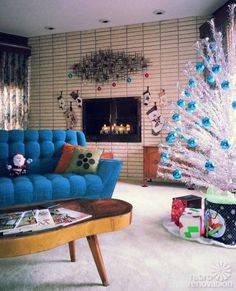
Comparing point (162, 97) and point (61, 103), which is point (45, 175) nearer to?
point (162, 97)

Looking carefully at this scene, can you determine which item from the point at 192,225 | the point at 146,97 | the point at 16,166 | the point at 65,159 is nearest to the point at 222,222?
the point at 192,225

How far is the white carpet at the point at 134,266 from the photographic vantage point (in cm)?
159

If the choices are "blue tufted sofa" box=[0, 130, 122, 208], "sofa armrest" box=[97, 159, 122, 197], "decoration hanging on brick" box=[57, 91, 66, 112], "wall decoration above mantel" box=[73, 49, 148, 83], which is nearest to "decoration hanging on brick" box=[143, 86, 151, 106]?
"wall decoration above mantel" box=[73, 49, 148, 83]

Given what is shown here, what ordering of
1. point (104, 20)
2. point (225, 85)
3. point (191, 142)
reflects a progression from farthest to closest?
1. point (104, 20)
2. point (191, 142)
3. point (225, 85)

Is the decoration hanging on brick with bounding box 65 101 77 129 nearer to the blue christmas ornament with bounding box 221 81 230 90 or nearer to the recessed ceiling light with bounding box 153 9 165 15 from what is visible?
the recessed ceiling light with bounding box 153 9 165 15

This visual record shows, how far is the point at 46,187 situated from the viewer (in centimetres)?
258

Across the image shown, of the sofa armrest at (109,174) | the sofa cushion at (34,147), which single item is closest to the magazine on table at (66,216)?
the sofa armrest at (109,174)

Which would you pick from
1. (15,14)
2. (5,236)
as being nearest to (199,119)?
(5,236)

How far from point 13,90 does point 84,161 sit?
3151 mm

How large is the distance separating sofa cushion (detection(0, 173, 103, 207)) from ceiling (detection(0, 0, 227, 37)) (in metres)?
2.59

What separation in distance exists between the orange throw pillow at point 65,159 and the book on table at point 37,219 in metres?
1.32

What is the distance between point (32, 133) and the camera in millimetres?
3125

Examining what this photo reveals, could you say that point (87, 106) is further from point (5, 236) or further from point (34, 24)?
point (5, 236)

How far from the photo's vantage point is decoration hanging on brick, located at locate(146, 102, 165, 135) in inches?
188
